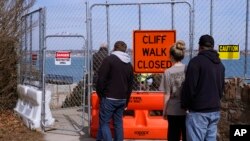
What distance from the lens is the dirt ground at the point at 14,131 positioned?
10.4m

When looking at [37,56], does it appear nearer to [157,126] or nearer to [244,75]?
[157,126]

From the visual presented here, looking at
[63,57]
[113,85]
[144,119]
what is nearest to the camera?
[113,85]

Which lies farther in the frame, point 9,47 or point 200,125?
point 9,47

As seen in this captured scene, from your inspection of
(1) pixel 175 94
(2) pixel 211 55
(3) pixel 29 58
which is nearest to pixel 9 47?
(3) pixel 29 58

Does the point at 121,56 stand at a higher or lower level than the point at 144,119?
higher

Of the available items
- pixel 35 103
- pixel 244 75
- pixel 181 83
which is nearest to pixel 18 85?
pixel 35 103

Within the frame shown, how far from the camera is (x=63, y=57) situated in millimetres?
11375

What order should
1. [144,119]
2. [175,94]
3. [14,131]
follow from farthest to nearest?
[14,131]
[144,119]
[175,94]

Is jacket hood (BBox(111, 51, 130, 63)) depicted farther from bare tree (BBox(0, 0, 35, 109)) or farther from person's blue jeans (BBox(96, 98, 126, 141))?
bare tree (BBox(0, 0, 35, 109))

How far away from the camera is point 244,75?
34.0ft

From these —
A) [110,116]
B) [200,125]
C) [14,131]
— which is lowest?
[14,131]

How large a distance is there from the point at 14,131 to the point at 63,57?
6.26 feet

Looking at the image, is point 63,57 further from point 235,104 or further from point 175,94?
point 175,94

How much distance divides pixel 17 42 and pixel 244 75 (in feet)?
19.6
